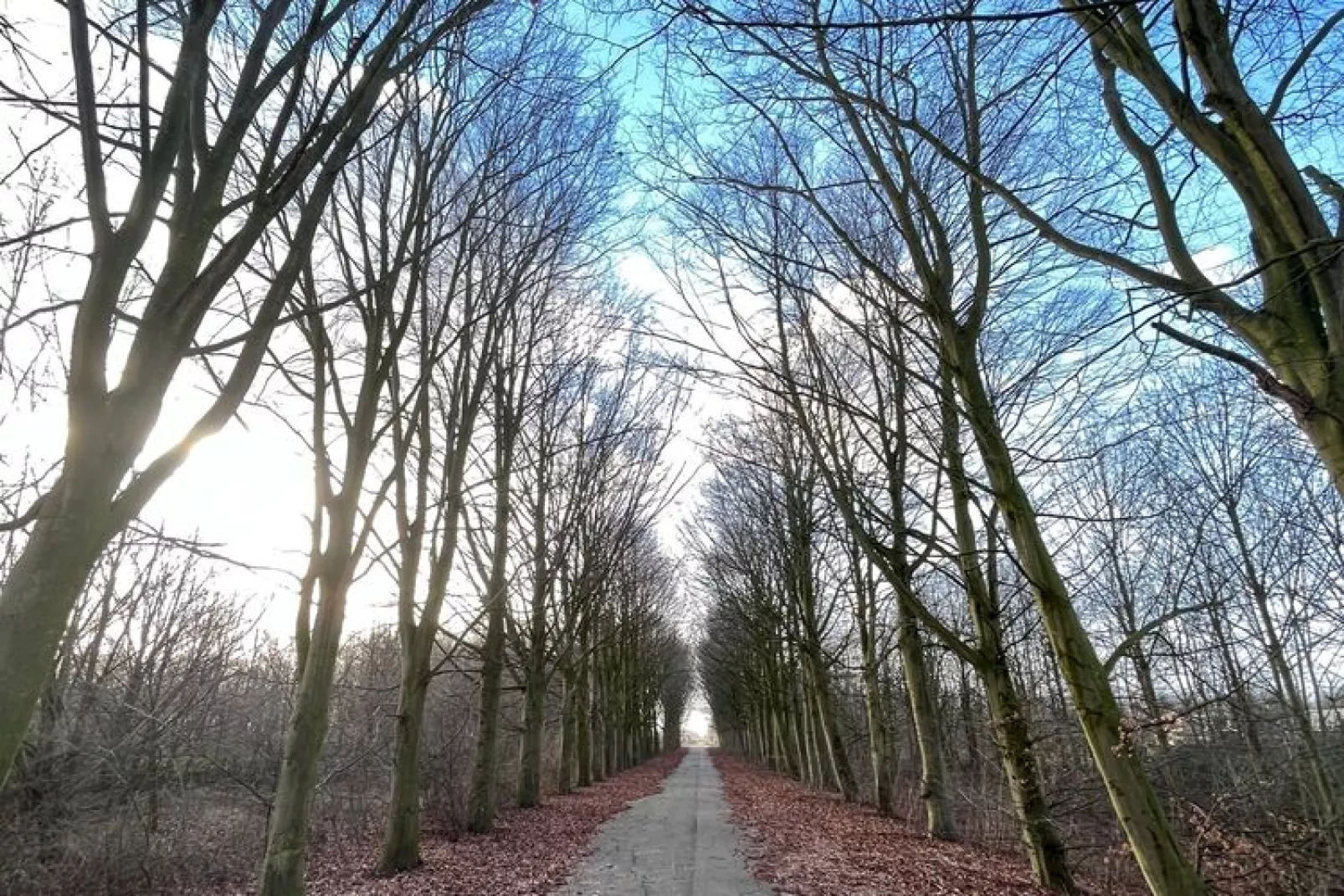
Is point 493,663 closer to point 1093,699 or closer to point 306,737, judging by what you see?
point 306,737

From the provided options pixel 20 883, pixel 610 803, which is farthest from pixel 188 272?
pixel 610 803

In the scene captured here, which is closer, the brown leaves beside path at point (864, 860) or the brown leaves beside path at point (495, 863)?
the brown leaves beside path at point (864, 860)

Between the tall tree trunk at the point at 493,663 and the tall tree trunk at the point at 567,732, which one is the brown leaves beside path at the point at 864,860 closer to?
the tall tree trunk at the point at 493,663

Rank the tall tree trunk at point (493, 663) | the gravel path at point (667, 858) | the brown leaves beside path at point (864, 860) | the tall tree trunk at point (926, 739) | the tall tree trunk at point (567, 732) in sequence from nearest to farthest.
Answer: the brown leaves beside path at point (864, 860) → the gravel path at point (667, 858) → the tall tree trunk at point (926, 739) → the tall tree trunk at point (493, 663) → the tall tree trunk at point (567, 732)

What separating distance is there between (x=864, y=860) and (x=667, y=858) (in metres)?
2.32

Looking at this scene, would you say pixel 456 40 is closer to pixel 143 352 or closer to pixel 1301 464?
pixel 143 352

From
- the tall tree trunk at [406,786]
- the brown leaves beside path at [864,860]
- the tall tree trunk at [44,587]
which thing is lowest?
the brown leaves beside path at [864,860]

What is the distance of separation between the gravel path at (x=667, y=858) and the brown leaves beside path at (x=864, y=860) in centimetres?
33

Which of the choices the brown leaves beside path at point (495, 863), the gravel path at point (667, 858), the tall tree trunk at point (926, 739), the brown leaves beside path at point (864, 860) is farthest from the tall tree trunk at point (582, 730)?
the tall tree trunk at point (926, 739)

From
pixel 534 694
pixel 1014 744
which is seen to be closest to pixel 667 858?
pixel 1014 744

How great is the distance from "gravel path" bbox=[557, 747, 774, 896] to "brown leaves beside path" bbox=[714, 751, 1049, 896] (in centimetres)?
33

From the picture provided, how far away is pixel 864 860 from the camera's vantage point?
8.04 m

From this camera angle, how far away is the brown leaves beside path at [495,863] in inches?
276

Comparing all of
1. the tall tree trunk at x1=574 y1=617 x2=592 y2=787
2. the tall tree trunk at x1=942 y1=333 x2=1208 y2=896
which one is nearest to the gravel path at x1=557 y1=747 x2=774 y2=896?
the tall tree trunk at x1=942 y1=333 x2=1208 y2=896
